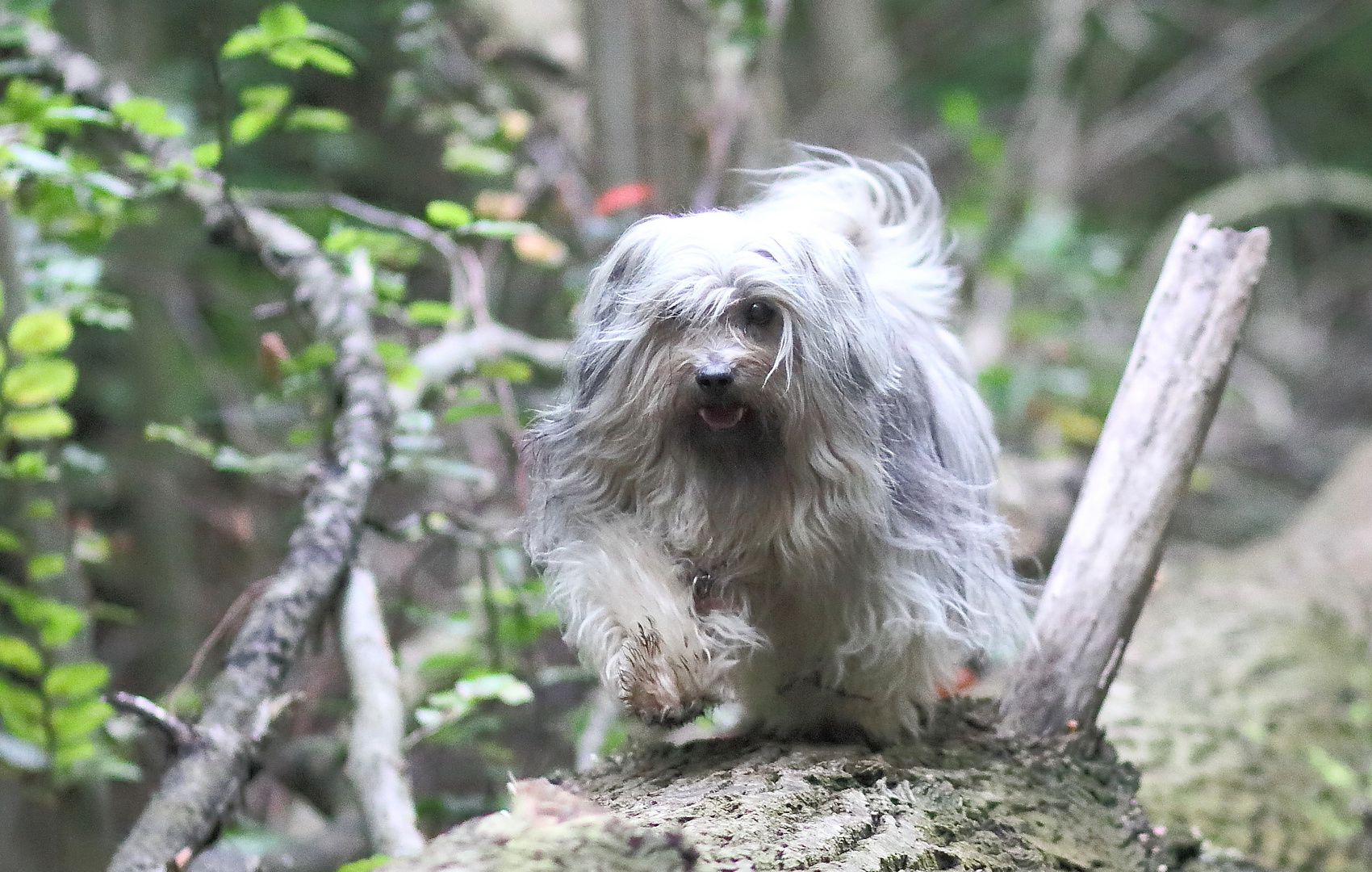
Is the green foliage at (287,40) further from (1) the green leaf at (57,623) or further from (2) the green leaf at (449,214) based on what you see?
(1) the green leaf at (57,623)

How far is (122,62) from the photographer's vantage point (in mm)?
5414

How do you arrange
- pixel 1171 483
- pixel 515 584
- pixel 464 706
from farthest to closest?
1. pixel 515 584
2. pixel 1171 483
3. pixel 464 706

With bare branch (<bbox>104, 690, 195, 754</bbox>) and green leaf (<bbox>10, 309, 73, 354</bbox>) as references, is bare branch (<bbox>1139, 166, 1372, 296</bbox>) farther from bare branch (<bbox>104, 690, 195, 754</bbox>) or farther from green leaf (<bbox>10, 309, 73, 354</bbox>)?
bare branch (<bbox>104, 690, 195, 754</bbox>)

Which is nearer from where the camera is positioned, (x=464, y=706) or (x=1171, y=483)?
(x=464, y=706)

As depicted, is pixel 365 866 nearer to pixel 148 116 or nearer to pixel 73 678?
pixel 73 678

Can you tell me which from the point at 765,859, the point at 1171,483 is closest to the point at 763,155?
the point at 1171,483

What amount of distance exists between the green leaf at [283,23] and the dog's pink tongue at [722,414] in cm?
141

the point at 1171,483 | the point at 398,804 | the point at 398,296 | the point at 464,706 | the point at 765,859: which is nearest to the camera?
the point at 765,859

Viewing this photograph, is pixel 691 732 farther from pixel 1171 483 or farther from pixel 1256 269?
pixel 1256 269

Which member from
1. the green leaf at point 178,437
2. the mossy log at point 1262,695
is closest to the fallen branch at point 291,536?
the green leaf at point 178,437

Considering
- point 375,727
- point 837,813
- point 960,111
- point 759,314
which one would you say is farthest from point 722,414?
point 960,111

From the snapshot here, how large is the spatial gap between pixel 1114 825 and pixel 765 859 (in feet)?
3.98

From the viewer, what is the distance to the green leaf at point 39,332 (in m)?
2.83

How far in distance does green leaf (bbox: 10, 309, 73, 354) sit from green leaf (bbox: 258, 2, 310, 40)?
859mm
